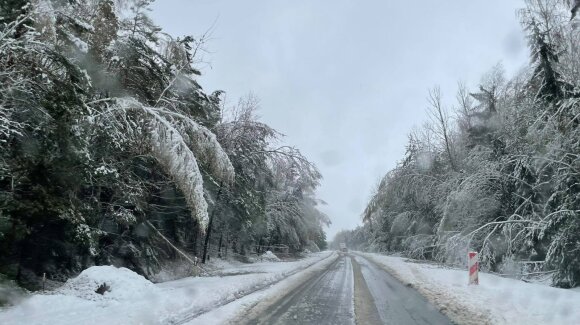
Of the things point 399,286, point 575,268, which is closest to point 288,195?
point 399,286

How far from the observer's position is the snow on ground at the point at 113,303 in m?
7.13

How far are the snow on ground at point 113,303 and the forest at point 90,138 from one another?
4.21ft

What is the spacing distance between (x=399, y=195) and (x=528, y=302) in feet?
90.7

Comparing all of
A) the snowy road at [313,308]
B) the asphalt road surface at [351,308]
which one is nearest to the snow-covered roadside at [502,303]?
the asphalt road surface at [351,308]

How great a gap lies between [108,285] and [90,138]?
3581 mm

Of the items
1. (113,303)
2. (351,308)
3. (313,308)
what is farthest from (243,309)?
(113,303)

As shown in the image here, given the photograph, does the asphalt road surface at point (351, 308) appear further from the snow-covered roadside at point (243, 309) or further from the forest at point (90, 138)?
the forest at point (90, 138)

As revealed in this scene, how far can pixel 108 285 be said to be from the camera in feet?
30.5

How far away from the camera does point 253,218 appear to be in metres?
24.3

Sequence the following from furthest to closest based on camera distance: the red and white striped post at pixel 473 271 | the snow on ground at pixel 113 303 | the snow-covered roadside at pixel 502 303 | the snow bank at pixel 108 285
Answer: the red and white striped post at pixel 473 271 → the snow bank at pixel 108 285 → the snow-covered roadside at pixel 502 303 → the snow on ground at pixel 113 303

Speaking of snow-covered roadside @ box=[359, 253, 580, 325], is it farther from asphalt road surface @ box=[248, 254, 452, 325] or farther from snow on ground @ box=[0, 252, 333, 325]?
snow on ground @ box=[0, 252, 333, 325]

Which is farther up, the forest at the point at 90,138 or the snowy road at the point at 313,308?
the forest at the point at 90,138

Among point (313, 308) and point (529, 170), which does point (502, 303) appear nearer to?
point (313, 308)

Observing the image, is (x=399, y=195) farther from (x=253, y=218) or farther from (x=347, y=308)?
(x=347, y=308)
